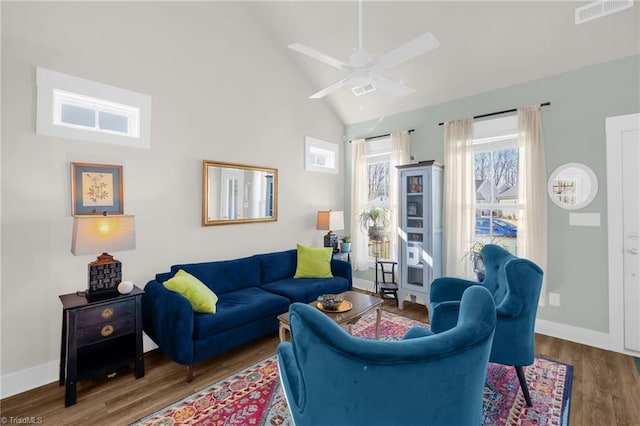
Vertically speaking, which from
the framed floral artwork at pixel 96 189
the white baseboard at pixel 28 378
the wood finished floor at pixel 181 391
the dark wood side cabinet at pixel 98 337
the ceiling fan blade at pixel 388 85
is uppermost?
the ceiling fan blade at pixel 388 85

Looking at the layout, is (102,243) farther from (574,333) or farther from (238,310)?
(574,333)

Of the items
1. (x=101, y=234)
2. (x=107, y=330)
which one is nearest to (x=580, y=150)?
(x=101, y=234)

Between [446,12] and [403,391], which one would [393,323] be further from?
[446,12]

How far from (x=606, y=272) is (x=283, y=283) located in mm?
3506

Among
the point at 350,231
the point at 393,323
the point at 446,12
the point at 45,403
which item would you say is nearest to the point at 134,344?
the point at 45,403

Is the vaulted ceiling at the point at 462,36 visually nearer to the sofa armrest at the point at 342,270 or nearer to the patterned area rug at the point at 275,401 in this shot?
the sofa armrest at the point at 342,270

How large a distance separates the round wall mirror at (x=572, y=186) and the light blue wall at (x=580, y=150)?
0.05 m

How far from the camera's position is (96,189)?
8.70 feet

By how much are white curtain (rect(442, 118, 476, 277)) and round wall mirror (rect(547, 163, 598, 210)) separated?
0.86 meters

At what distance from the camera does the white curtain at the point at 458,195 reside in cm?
387

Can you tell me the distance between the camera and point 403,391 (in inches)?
39.6

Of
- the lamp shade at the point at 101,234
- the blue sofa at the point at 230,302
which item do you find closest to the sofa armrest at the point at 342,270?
the blue sofa at the point at 230,302

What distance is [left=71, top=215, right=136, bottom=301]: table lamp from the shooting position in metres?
2.22

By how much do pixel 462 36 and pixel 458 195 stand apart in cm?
189
